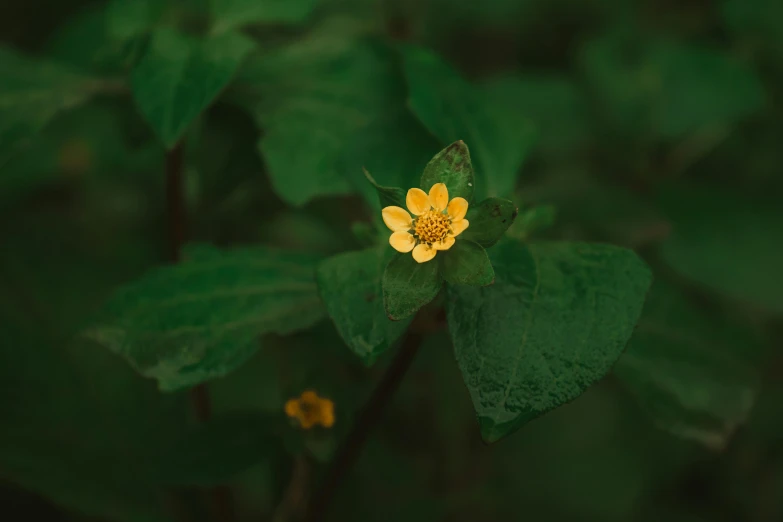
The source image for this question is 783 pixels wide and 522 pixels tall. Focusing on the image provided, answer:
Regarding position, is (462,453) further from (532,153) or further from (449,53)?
(449,53)

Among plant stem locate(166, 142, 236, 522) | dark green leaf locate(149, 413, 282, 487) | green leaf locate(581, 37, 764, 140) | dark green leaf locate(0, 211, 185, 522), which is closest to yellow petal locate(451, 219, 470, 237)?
dark green leaf locate(149, 413, 282, 487)

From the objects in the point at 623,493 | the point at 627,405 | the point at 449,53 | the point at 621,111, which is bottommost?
the point at 623,493

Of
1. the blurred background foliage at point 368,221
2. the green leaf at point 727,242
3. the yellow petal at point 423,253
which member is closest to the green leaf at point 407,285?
the yellow petal at point 423,253

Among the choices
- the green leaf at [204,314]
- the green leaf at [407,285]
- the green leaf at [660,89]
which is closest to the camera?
the green leaf at [407,285]

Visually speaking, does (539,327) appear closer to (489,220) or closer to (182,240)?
(489,220)

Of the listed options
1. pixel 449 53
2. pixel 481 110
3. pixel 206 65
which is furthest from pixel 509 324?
pixel 449 53

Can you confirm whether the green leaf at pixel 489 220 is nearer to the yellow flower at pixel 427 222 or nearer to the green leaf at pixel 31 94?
the yellow flower at pixel 427 222

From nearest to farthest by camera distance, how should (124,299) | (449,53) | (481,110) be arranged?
(124,299)
(481,110)
(449,53)
